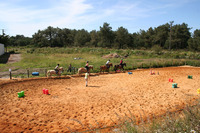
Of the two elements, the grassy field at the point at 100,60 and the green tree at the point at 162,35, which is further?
the green tree at the point at 162,35

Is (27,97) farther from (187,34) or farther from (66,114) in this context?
(187,34)

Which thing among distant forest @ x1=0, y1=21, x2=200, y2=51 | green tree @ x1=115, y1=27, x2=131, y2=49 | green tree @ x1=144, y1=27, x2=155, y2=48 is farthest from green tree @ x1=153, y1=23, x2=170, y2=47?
green tree @ x1=115, y1=27, x2=131, y2=49

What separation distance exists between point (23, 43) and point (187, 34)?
96601mm

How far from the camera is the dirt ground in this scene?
7.49 meters

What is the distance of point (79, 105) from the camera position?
982cm

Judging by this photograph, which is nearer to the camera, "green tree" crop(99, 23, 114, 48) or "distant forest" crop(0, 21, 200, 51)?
"distant forest" crop(0, 21, 200, 51)

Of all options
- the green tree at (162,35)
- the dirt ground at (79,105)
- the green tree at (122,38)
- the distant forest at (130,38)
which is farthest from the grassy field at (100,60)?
the green tree at (162,35)

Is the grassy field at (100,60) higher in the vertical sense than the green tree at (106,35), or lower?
lower

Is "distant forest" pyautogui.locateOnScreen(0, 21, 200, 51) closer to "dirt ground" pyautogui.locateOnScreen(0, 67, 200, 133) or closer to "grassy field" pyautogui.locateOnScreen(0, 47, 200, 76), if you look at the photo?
"grassy field" pyautogui.locateOnScreen(0, 47, 200, 76)

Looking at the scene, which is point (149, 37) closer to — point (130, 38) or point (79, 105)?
point (130, 38)

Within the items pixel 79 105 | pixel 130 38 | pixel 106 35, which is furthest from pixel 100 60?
pixel 130 38

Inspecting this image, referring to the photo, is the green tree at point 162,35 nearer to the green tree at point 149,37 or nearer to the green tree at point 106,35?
the green tree at point 149,37

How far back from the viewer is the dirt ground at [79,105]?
749cm

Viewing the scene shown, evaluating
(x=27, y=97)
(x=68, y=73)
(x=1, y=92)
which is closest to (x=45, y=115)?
(x=27, y=97)
